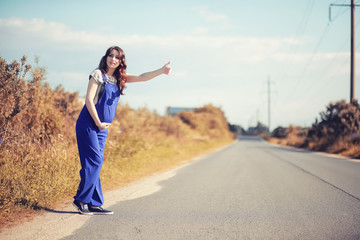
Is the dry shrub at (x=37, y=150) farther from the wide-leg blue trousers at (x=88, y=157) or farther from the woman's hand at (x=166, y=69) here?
the woman's hand at (x=166, y=69)

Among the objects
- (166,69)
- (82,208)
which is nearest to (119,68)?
(166,69)

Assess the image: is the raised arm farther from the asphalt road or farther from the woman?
the asphalt road

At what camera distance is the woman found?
4.01 metres

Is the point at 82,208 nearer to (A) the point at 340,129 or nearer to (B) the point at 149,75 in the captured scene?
(B) the point at 149,75

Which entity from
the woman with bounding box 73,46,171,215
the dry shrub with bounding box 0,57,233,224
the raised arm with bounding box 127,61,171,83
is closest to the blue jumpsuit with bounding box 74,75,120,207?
the woman with bounding box 73,46,171,215

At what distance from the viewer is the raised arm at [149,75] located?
4.22 meters

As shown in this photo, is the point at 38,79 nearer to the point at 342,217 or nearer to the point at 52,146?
the point at 52,146

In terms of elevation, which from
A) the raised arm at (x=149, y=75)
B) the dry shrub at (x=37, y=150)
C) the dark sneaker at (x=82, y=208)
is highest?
the raised arm at (x=149, y=75)

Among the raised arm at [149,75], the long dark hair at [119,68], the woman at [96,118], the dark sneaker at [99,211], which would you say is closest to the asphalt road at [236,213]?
the dark sneaker at [99,211]

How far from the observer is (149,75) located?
4363mm

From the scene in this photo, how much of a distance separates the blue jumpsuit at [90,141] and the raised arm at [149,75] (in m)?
0.34

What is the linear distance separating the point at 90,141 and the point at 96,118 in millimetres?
353

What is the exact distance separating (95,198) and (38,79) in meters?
3.58

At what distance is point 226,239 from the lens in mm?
3375
